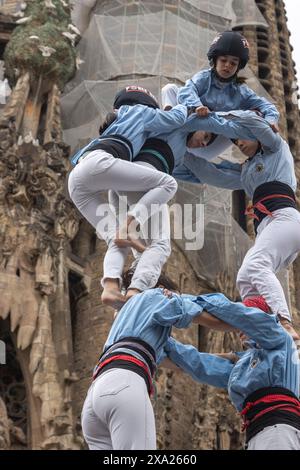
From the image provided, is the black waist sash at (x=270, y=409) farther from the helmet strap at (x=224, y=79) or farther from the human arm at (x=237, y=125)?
the helmet strap at (x=224, y=79)

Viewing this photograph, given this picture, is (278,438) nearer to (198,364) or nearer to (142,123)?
(198,364)

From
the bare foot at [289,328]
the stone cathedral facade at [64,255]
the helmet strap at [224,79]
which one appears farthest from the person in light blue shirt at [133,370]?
the stone cathedral facade at [64,255]

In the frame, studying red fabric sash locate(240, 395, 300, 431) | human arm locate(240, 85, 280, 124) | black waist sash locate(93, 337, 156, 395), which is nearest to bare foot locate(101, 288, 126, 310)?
black waist sash locate(93, 337, 156, 395)

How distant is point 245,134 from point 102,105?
15890 millimetres

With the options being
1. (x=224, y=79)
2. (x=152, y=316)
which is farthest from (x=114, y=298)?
(x=224, y=79)

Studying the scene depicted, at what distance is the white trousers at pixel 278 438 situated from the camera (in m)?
6.20

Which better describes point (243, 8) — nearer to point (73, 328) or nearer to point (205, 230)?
point (205, 230)

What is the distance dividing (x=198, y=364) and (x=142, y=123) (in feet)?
5.19

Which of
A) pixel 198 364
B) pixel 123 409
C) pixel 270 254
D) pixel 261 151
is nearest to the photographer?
pixel 123 409

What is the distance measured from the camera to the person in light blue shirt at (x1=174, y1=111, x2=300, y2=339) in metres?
6.92

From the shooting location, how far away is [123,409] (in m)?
5.90

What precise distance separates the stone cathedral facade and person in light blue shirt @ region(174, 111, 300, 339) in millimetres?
9600

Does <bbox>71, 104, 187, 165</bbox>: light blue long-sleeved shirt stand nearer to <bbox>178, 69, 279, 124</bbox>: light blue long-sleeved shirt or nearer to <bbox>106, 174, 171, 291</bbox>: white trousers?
<bbox>106, 174, 171, 291</bbox>: white trousers

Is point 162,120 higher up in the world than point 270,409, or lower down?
higher up
